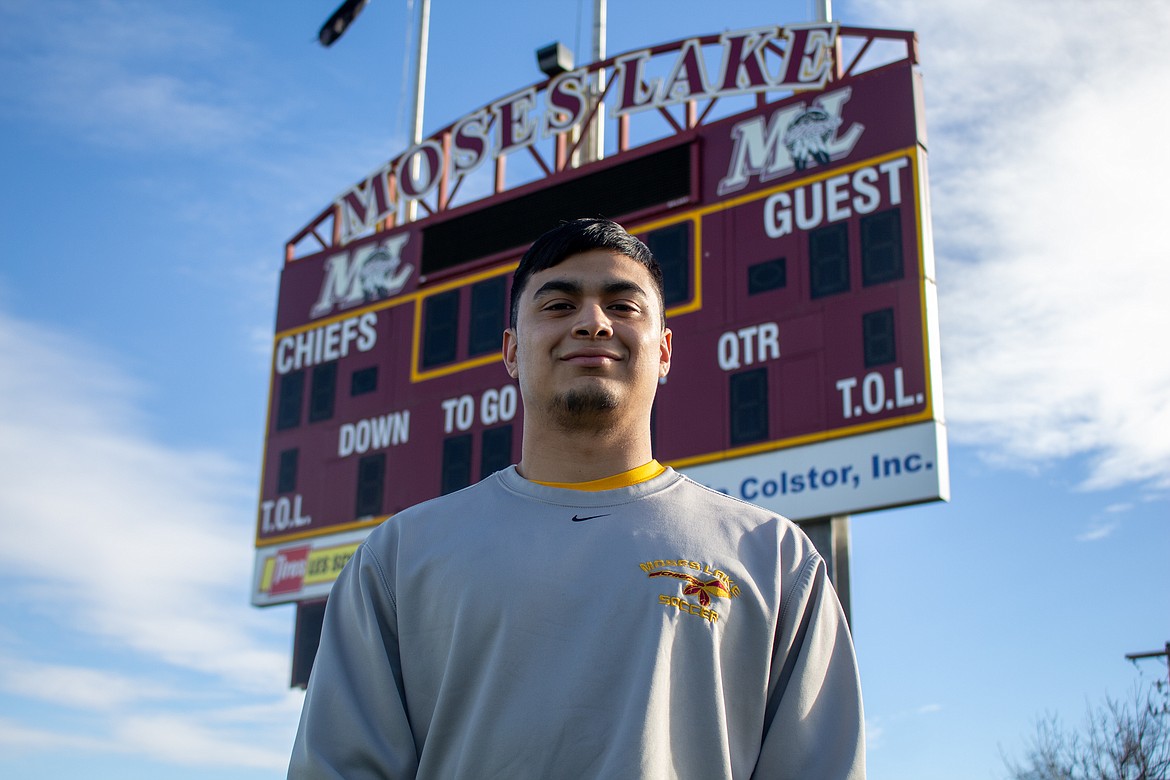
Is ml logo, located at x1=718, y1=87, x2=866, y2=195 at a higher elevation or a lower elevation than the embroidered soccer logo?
higher

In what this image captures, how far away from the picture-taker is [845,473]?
8547 mm

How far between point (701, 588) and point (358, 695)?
21.1 inches

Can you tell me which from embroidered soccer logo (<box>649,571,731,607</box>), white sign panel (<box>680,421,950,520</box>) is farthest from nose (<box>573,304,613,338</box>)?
white sign panel (<box>680,421,950,520</box>)

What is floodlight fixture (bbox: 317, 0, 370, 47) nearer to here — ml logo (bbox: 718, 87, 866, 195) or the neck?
ml logo (bbox: 718, 87, 866, 195)

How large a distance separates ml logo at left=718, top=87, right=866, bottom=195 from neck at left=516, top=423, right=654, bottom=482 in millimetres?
7535

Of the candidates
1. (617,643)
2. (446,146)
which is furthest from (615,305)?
(446,146)

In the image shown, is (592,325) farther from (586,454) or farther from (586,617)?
(586,617)

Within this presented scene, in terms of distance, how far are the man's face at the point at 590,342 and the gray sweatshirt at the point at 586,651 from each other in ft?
0.42

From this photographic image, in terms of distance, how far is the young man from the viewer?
188 cm

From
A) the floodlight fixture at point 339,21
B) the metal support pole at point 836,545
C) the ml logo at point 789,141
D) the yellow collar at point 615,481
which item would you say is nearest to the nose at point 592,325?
the yellow collar at point 615,481

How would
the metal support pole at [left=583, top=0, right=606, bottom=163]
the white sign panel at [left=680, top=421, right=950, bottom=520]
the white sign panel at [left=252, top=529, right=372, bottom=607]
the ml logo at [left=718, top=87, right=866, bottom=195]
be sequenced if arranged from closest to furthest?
the white sign panel at [left=680, top=421, right=950, bottom=520] < the ml logo at [left=718, top=87, right=866, bottom=195] < the white sign panel at [left=252, top=529, right=372, bottom=607] < the metal support pole at [left=583, top=0, right=606, bottom=163]

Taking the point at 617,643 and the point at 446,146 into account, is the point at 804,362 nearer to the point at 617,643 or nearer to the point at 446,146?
the point at 446,146

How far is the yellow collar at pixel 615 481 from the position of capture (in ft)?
6.82

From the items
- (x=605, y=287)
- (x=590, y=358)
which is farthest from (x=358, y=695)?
(x=605, y=287)
